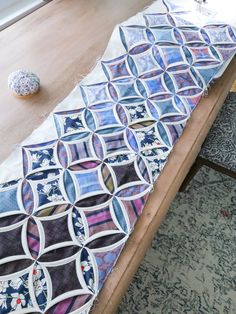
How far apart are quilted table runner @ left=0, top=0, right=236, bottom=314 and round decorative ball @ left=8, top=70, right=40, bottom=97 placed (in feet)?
0.36

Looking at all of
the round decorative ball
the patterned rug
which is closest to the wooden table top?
the round decorative ball

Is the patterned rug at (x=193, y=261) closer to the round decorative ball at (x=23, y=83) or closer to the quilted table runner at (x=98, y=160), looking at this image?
the quilted table runner at (x=98, y=160)

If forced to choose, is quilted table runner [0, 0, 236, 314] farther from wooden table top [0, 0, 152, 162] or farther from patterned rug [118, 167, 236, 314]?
patterned rug [118, 167, 236, 314]

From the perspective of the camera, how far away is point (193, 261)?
1.25 m

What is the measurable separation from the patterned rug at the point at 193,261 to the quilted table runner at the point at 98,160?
64 centimetres

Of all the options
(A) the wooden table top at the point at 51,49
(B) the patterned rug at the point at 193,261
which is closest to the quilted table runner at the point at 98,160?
(A) the wooden table top at the point at 51,49

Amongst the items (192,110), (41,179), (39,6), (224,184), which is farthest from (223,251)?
(39,6)

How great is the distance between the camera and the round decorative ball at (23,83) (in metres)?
0.86

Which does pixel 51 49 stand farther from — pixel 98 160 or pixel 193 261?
pixel 193 261

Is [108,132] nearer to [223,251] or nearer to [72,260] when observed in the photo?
[72,260]

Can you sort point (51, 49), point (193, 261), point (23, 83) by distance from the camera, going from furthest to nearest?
point (193, 261), point (51, 49), point (23, 83)

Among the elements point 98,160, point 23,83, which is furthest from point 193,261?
point 23,83

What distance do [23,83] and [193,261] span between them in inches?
38.8

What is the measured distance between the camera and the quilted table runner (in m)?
0.58
